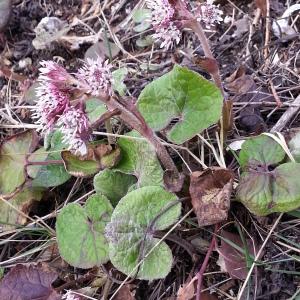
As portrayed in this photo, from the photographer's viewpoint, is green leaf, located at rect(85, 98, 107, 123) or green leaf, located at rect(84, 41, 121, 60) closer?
green leaf, located at rect(85, 98, 107, 123)

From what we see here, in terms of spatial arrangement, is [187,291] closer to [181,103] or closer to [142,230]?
[142,230]

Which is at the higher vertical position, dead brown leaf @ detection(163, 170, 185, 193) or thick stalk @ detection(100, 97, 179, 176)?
thick stalk @ detection(100, 97, 179, 176)

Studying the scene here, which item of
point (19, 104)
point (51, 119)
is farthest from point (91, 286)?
point (19, 104)

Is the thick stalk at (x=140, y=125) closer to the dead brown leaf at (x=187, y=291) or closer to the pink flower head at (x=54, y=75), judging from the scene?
the pink flower head at (x=54, y=75)

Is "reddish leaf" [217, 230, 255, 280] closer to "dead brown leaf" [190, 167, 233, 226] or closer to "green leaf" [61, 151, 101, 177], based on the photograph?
"dead brown leaf" [190, 167, 233, 226]

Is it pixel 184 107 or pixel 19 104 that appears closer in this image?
pixel 184 107

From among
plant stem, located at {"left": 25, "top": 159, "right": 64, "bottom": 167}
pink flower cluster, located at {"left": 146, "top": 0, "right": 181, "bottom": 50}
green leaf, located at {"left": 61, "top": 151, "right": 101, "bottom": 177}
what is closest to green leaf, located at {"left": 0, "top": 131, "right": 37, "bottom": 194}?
plant stem, located at {"left": 25, "top": 159, "right": 64, "bottom": 167}

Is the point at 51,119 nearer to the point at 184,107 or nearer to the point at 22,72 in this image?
the point at 184,107
